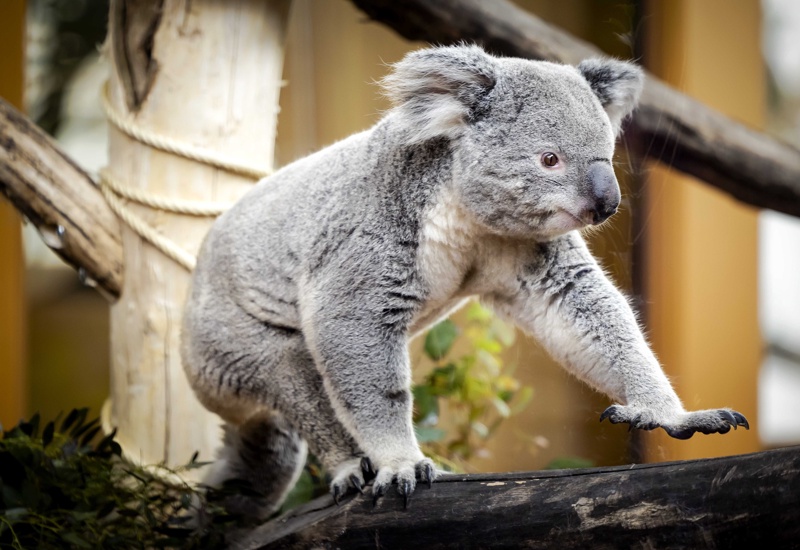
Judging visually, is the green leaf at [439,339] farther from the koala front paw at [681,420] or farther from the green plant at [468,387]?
the koala front paw at [681,420]

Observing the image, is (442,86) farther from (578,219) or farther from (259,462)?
(259,462)

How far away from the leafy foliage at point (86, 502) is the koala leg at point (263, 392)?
18 centimetres

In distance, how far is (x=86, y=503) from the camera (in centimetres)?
210

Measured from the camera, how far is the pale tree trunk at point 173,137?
8.08ft

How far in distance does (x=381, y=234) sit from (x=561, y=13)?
0.73m

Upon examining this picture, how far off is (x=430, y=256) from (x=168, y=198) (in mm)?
1036

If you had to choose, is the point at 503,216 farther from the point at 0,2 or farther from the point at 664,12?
the point at 0,2

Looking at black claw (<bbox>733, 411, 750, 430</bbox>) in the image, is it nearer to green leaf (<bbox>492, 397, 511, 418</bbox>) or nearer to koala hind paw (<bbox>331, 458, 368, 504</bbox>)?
koala hind paw (<bbox>331, 458, 368, 504</bbox>)

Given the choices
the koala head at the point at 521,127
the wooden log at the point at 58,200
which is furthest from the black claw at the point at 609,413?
the wooden log at the point at 58,200

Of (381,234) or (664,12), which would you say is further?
(381,234)

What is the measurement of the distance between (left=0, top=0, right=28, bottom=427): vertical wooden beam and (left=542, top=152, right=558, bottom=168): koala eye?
233cm

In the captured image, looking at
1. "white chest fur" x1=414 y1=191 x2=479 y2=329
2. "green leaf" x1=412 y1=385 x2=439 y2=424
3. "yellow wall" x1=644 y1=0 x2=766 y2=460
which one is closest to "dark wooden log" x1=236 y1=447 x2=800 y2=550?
"yellow wall" x1=644 y1=0 x2=766 y2=460

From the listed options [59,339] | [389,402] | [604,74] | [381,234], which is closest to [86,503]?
[389,402]

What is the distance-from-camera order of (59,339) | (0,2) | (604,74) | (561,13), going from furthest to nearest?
(59,339)
(0,2)
(561,13)
(604,74)
